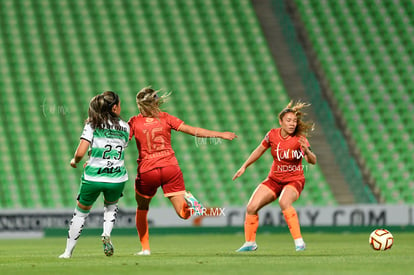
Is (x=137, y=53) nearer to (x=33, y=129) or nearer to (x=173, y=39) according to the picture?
(x=173, y=39)

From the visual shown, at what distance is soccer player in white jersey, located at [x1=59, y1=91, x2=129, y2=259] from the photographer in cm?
929

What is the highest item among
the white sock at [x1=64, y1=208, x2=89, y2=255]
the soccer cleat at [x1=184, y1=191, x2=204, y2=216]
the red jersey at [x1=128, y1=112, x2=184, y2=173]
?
the red jersey at [x1=128, y1=112, x2=184, y2=173]

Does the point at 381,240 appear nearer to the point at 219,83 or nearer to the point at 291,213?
the point at 291,213

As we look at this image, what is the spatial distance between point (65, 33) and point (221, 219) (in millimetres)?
7361

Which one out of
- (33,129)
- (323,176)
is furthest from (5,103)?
(323,176)

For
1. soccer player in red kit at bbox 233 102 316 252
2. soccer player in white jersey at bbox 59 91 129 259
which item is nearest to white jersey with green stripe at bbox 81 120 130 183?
soccer player in white jersey at bbox 59 91 129 259

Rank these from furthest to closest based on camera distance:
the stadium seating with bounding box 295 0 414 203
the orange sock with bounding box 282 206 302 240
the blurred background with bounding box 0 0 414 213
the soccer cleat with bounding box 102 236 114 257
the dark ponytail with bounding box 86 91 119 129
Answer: the stadium seating with bounding box 295 0 414 203 → the blurred background with bounding box 0 0 414 213 → the orange sock with bounding box 282 206 302 240 → the dark ponytail with bounding box 86 91 119 129 → the soccer cleat with bounding box 102 236 114 257

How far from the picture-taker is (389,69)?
2350 centimetres

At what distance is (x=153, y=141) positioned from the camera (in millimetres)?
9766

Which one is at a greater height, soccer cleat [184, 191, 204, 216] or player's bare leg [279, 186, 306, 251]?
soccer cleat [184, 191, 204, 216]

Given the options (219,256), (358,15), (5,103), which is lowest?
(219,256)

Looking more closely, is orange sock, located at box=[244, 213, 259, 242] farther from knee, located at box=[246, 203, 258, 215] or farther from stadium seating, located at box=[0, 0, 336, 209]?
stadium seating, located at box=[0, 0, 336, 209]

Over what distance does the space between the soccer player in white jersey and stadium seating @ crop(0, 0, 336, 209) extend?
31.4ft

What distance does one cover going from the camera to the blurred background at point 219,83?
65.5 feet
